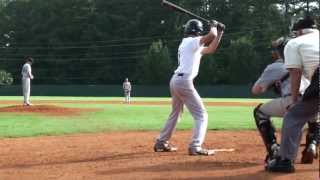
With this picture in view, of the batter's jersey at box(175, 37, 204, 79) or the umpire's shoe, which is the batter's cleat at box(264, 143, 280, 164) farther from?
the batter's jersey at box(175, 37, 204, 79)

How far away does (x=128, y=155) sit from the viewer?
9023 millimetres

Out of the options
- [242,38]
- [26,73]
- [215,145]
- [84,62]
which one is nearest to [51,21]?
[84,62]

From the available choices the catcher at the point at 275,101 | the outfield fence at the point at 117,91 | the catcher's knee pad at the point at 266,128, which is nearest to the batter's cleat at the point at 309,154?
the catcher at the point at 275,101

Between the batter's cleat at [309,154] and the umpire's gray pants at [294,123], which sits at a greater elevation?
the umpire's gray pants at [294,123]

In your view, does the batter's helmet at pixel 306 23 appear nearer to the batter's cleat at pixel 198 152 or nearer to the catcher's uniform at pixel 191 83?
the catcher's uniform at pixel 191 83

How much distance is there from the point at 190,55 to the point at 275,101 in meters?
1.90

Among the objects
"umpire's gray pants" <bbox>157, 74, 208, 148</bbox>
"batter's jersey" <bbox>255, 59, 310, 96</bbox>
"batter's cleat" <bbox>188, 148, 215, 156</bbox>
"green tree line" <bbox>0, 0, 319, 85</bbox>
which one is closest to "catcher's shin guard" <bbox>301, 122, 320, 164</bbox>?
"batter's jersey" <bbox>255, 59, 310, 96</bbox>

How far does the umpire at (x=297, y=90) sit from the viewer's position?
6258 millimetres

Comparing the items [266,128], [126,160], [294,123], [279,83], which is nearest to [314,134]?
[266,128]

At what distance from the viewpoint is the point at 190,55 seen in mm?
8789

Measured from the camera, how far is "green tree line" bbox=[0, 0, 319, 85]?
76.8 metres

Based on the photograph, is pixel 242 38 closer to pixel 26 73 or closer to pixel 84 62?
pixel 84 62

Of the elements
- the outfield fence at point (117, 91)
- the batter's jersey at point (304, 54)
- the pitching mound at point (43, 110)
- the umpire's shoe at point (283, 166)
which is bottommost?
the outfield fence at point (117, 91)

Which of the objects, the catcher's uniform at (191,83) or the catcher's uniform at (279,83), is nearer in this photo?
the catcher's uniform at (279,83)
